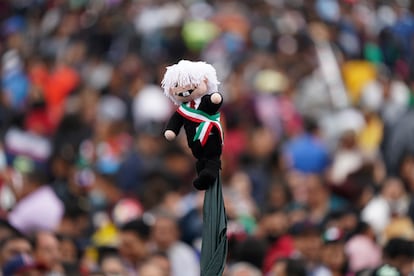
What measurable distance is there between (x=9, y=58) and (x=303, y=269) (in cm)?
1107

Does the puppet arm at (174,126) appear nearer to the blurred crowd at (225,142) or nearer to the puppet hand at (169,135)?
the puppet hand at (169,135)

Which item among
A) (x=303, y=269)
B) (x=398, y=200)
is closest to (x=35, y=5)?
(x=398, y=200)

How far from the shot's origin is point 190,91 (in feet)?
19.2

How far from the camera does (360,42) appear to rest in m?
20.8

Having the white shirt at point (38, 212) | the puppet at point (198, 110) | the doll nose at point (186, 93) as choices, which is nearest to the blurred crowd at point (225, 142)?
the white shirt at point (38, 212)

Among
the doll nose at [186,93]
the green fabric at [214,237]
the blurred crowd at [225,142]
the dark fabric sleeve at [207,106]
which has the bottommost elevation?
the blurred crowd at [225,142]

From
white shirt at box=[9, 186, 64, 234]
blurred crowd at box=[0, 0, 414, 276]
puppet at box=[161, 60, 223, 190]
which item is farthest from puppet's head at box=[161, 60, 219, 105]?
white shirt at box=[9, 186, 64, 234]

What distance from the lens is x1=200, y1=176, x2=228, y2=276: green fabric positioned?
5641 millimetres

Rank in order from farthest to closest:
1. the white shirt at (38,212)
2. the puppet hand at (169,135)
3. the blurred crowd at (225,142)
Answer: the white shirt at (38,212) → the blurred crowd at (225,142) → the puppet hand at (169,135)

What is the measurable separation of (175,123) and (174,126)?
2 centimetres

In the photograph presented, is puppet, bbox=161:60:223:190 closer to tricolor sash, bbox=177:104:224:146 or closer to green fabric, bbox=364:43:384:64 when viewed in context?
tricolor sash, bbox=177:104:224:146

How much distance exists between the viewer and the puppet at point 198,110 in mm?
5832

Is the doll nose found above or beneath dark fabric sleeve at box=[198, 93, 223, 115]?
above

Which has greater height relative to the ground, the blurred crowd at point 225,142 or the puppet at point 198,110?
the puppet at point 198,110
